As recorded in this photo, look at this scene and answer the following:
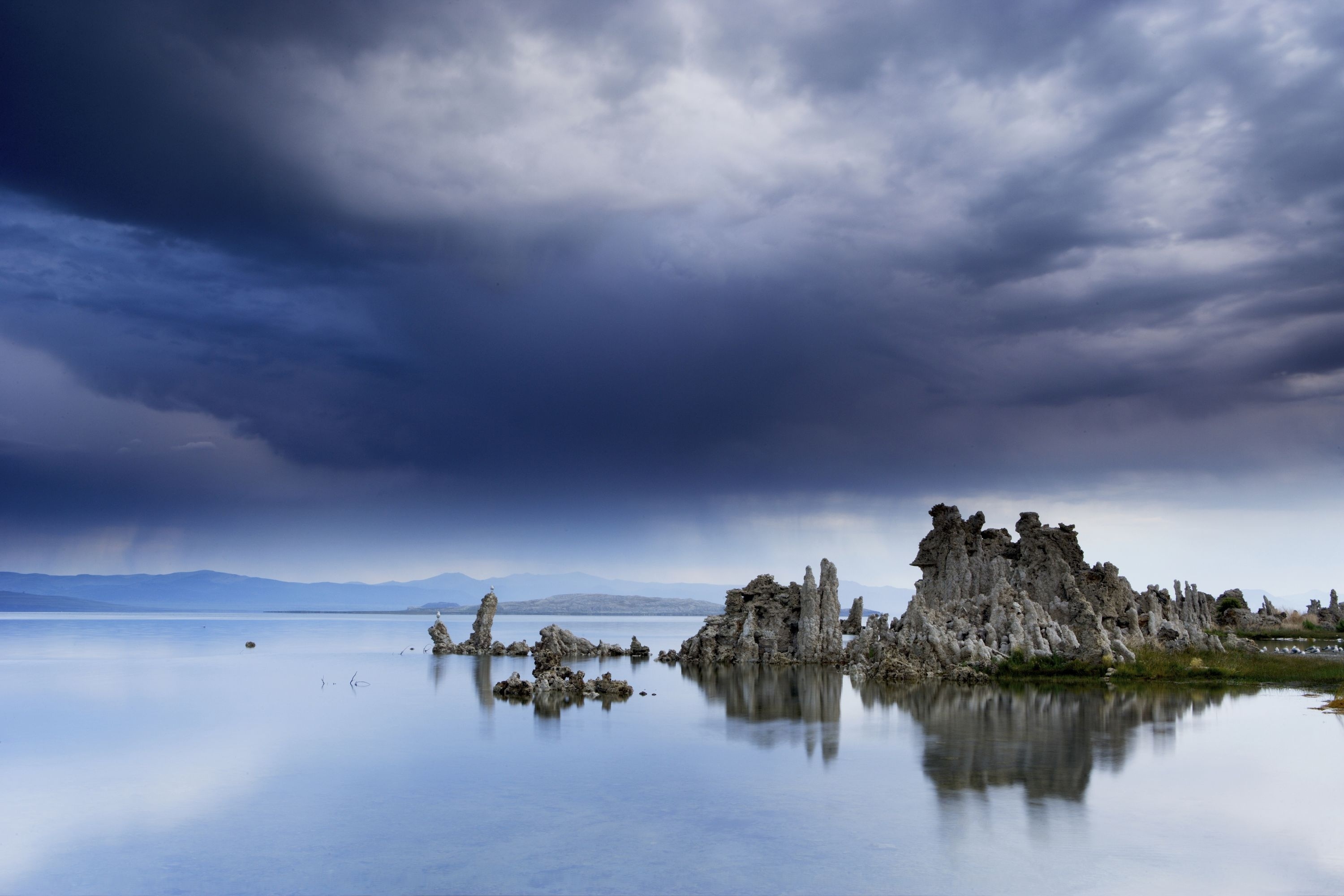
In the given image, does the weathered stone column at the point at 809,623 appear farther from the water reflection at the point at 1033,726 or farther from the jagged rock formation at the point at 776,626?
the water reflection at the point at 1033,726

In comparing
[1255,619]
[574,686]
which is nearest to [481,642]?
[574,686]

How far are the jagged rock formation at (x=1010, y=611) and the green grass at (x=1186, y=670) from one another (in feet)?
2.60

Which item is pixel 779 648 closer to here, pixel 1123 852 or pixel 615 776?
pixel 615 776

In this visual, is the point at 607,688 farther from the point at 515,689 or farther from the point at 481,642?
the point at 481,642

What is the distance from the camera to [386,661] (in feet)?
214

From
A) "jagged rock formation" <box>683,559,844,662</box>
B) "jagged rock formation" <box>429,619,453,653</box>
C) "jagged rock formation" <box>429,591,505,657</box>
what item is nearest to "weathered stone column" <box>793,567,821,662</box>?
"jagged rock formation" <box>683,559,844,662</box>

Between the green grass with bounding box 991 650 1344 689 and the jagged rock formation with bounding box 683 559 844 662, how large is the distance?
49.6ft

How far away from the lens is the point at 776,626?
62000 millimetres

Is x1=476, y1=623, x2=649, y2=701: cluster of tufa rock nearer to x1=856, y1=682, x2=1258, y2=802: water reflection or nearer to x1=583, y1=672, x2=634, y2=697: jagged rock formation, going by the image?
x1=583, y1=672, x2=634, y2=697: jagged rock formation

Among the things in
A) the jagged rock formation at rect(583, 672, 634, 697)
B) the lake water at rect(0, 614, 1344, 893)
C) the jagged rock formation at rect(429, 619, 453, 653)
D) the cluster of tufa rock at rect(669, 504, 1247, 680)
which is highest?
the cluster of tufa rock at rect(669, 504, 1247, 680)

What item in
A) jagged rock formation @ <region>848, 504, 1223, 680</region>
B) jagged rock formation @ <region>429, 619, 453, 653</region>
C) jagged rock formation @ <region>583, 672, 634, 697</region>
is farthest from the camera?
jagged rock formation @ <region>429, 619, 453, 653</region>

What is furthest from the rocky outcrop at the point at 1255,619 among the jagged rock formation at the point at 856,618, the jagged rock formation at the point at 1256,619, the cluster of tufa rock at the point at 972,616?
the jagged rock formation at the point at 856,618

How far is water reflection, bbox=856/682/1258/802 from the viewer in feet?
69.7

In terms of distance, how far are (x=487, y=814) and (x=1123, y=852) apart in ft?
39.4
